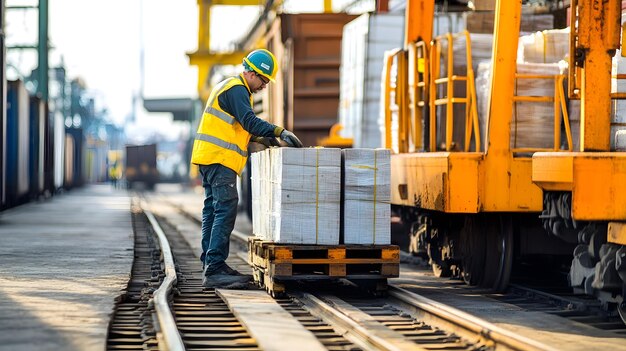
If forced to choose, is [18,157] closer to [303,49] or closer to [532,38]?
[303,49]

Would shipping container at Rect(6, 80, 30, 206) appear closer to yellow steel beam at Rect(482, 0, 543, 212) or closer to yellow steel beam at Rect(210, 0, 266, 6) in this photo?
yellow steel beam at Rect(210, 0, 266, 6)

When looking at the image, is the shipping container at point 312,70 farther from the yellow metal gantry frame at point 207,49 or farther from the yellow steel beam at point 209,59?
the yellow steel beam at point 209,59

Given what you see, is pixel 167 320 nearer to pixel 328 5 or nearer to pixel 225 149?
pixel 225 149

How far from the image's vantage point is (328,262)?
9258mm

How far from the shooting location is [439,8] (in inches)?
Answer: 580

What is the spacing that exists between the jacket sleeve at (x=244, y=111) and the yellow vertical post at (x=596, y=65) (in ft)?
9.00

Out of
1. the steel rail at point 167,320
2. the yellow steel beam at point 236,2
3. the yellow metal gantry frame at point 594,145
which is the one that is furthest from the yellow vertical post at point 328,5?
the yellow metal gantry frame at point 594,145

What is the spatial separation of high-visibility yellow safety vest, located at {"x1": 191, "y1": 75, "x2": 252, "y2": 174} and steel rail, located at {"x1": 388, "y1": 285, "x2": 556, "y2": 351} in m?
1.78

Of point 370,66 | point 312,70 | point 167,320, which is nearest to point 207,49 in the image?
point 312,70

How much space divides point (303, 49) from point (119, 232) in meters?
4.00

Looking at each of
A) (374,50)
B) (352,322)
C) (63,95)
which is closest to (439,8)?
(374,50)

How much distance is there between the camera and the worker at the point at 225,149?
1003cm

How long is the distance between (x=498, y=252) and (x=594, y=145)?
2.76 metres

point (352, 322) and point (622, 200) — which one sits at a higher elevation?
point (622, 200)
